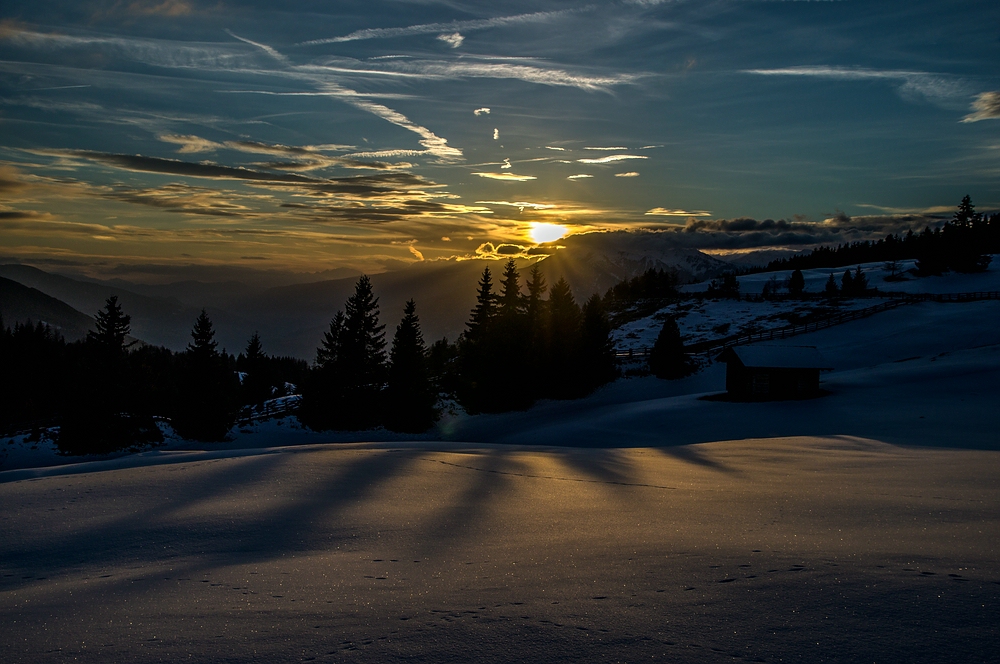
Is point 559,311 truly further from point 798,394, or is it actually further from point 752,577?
point 752,577

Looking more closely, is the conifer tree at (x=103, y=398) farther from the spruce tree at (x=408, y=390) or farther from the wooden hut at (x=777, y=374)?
the wooden hut at (x=777, y=374)

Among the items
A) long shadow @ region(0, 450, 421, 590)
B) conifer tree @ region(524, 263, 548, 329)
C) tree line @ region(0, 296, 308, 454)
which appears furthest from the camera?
conifer tree @ region(524, 263, 548, 329)

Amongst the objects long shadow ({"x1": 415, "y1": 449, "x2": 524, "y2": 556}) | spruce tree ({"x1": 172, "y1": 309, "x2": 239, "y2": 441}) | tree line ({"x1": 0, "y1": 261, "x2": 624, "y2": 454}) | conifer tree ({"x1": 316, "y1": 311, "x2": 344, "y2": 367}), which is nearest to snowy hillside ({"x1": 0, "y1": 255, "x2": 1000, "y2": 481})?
spruce tree ({"x1": 172, "y1": 309, "x2": 239, "y2": 441})

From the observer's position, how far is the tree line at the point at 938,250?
10481 cm

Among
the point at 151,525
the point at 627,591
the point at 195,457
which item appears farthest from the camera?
the point at 195,457

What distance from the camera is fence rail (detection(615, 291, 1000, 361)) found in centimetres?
6725

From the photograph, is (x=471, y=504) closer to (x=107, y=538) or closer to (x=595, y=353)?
(x=107, y=538)

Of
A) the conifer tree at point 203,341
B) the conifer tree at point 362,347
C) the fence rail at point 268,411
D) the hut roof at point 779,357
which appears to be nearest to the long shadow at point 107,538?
the conifer tree at point 203,341

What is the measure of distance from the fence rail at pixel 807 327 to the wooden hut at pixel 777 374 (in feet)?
49.1

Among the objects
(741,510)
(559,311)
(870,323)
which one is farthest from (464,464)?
(870,323)

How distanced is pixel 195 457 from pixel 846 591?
77.5 feet

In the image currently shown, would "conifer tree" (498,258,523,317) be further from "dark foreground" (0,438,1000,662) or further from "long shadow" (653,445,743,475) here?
"dark foreground" (0,438,1000,662)

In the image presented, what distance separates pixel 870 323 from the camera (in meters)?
72.1

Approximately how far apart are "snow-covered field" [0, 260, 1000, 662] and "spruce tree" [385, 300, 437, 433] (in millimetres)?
26775
